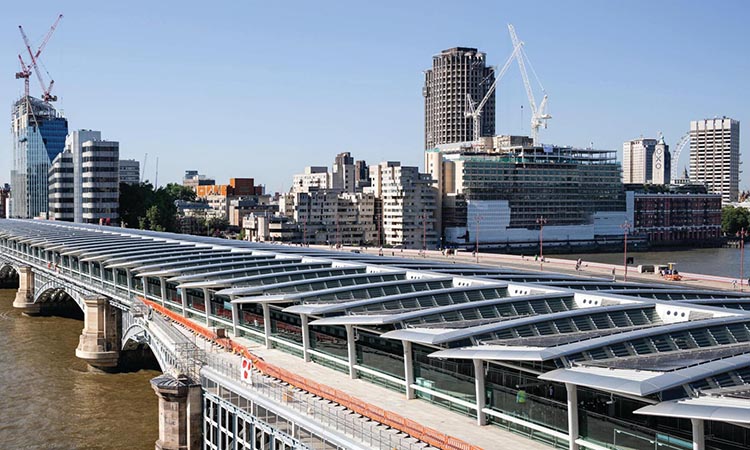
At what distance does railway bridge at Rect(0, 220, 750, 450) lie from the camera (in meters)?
21.1

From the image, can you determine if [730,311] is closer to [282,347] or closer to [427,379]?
[427,379]

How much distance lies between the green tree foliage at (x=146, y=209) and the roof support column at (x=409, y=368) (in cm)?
12026

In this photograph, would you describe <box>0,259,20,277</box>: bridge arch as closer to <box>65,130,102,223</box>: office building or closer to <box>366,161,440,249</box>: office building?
<box>65,130,102,223</box>: office building

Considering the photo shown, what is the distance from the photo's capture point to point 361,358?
30734mm

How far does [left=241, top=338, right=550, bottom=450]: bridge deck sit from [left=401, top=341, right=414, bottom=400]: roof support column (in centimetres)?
30

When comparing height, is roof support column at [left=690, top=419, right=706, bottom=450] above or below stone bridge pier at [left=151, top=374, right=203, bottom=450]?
above

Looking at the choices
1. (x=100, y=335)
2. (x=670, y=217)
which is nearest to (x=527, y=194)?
(x=670, y=217)

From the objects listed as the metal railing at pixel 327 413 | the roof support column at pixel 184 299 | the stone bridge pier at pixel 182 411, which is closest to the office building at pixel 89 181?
the roof support column at pixel 184 299

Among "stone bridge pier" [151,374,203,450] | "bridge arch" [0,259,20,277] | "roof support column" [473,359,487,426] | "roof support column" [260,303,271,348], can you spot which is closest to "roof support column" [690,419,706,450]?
"roof support column" [473,359,487,426]

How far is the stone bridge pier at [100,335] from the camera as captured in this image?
50.6 meters

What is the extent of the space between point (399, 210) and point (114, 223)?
5034cm

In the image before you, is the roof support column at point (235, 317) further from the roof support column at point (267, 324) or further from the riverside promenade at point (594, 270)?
the riverside promenade at point (594, 270)

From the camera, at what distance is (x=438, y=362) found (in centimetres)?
2683

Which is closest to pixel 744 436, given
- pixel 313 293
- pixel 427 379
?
pixel 427 379
